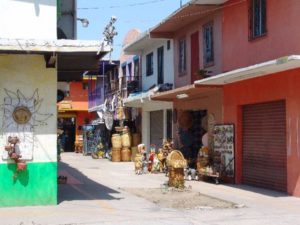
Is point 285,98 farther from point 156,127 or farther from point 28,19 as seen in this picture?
point 156,127

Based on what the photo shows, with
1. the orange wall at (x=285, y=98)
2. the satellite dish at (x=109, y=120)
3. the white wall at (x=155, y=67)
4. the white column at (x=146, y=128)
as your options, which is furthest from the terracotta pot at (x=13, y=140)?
the satellite dish at (x=109, y=120)

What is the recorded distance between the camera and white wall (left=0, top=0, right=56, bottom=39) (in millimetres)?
11469

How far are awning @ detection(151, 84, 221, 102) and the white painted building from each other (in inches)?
67.7

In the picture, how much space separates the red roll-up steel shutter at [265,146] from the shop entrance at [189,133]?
4.56m

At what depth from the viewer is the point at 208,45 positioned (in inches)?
754

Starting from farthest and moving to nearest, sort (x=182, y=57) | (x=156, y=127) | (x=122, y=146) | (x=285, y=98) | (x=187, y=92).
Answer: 1. (x=122, y=146)
2. (x=156, y=127)
3. (x=182, y=57)
4. (x=187, y=92)
5. (x=285, y=98)

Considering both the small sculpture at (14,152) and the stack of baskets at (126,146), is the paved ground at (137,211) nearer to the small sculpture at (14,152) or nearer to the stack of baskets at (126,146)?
the small sculpture at (14,152)

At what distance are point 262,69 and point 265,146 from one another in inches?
119

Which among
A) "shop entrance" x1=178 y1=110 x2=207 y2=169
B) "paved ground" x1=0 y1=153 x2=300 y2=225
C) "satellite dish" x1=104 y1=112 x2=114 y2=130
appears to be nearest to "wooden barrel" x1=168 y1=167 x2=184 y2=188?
"paved ground" x1=0 y1=153 x2=300 y2=225

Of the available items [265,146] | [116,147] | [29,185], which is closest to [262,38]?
[265,146]

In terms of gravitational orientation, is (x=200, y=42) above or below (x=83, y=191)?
above

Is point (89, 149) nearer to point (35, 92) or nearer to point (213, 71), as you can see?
point (213, 71)

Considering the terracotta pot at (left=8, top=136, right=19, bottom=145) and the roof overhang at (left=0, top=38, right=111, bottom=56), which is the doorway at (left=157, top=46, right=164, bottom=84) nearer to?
the roof overhang at (left=0, top=38, right=111, bottom=56)

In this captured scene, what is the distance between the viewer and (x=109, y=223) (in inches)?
388
